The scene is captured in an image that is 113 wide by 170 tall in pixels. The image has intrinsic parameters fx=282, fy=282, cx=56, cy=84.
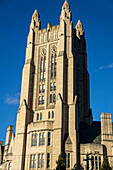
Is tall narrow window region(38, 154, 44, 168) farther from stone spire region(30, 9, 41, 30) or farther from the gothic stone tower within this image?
stone spire region(30, 9, 41, 30)

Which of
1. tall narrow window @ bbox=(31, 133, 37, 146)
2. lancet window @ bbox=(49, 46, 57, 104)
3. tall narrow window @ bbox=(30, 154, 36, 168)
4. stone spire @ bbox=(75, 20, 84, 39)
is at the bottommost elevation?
tall narrow window @ bbox=(30, 154, 36, 168)

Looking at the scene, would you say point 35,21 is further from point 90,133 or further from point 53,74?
point 90,133

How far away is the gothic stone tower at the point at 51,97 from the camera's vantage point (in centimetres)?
6106

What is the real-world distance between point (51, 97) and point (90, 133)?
42.1 feet

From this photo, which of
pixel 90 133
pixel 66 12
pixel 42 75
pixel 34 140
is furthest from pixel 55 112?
pixel 66 12

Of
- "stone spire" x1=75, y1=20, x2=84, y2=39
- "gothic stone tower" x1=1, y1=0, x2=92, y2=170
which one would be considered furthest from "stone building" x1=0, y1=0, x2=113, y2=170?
"stone spire" x1=75, y1=20, x2=84, y2=39

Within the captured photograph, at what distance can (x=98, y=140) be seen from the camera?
65.1m

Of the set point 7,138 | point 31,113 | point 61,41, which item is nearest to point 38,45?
point 61,41

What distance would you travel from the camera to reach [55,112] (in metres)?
64.1

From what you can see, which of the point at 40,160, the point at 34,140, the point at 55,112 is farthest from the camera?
the point at 55,112

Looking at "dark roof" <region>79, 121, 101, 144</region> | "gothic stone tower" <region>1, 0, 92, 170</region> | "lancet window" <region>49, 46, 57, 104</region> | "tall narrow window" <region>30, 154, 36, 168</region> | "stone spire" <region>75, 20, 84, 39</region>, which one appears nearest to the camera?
"tall narrow window" <region>30, 154, 36, 168</region>

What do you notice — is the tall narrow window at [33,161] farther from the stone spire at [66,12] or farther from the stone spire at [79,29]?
the stone spire at [79,29]

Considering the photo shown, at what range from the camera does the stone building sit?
60.6 m

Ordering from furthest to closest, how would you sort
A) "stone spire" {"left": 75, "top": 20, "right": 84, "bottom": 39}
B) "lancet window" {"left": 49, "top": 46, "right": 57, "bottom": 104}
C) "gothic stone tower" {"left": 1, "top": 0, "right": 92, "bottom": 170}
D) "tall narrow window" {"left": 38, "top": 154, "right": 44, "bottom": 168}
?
"stone spire" {"left": 75, "top": 20, "right": 84, "bottom": 39}
"lancet window" {"left": 49, "top": 46, "right": 57, "bottom": 104}
"gothic stone tower" {"left": 1, "top": 0, "right": 92, "bottom": 170}
"tall narrow window" {"left": 38, "top": 154, "right": 44, "bottom": 168}
